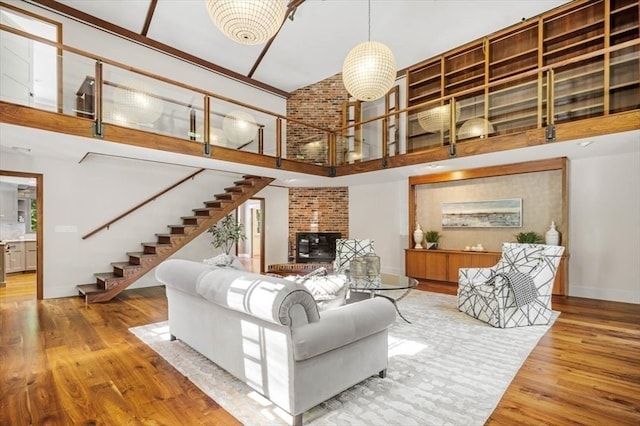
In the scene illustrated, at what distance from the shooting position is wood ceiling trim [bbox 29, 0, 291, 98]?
18.6 ft

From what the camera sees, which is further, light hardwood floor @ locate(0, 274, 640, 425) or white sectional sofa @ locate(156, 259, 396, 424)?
light hardwood floor @ locate(0, 274, 640, 425)

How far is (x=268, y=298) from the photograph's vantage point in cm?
200

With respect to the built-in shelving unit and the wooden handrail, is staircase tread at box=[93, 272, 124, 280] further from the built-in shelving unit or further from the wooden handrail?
the built-in shelving unit

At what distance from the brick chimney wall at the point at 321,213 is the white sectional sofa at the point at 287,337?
6.11 metres

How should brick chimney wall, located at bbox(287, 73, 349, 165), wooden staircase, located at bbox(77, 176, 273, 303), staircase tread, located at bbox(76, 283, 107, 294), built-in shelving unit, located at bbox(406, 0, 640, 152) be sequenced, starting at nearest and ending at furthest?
built-in shelving unit, located at bbox(406, 0, 640, 152)
staircase tread, located at bbox(76, 283, 107, 294)
wooden staircase, located at bbox(77, 176, 273, 303)
brick chimney wall, located at bbox(287, 73, 349, 165)

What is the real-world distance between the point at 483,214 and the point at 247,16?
238 inches

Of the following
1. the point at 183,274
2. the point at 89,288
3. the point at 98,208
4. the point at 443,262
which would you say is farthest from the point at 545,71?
the point at 89,288

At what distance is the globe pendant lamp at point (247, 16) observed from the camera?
8.03 feet

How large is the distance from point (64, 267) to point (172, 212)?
2.12 meters

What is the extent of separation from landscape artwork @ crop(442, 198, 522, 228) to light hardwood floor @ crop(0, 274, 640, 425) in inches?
93.6

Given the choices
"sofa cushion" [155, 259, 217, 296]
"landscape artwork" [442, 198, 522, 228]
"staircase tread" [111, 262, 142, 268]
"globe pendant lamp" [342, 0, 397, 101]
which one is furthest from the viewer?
"landscape artwork" [442, 198, 522, 228]

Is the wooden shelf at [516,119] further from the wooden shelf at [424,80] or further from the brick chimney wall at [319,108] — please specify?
the brick chimney wall at [319,108]

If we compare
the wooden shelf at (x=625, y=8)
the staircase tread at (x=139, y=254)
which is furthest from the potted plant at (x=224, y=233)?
the wooden shelf at (x=625, y=8)

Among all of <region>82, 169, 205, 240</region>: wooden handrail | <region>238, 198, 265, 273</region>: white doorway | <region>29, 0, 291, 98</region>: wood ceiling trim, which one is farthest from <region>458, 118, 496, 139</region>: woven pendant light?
<region>238, 198, 265, 273</region>: white doorway
